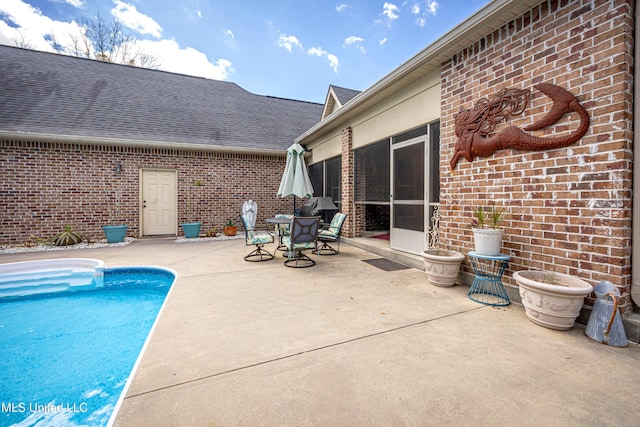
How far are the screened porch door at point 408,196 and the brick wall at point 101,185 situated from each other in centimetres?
518

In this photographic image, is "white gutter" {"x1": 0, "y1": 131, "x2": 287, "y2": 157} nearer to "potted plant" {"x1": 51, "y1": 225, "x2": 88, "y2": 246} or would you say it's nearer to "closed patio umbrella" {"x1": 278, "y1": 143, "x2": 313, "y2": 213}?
"potted plant" {"x1": 51, "y1": 225, "x2": 88, "y2": 246}

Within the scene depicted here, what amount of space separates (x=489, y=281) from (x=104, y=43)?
19.0 meters

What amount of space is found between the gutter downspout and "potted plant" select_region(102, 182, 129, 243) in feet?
30.4

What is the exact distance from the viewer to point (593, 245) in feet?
7.89

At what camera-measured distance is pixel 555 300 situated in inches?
90.7

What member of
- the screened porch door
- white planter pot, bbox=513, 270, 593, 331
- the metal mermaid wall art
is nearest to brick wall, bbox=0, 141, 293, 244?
the screened porch door

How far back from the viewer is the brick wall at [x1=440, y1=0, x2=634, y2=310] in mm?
2258

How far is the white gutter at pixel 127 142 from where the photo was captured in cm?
677

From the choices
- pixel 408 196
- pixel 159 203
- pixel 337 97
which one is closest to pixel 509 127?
pixel 408 196

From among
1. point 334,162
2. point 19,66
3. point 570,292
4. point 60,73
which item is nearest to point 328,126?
point 334,162

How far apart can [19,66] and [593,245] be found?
46.1 ft

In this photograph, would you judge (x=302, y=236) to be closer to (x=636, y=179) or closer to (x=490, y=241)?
(x=490, y=241)

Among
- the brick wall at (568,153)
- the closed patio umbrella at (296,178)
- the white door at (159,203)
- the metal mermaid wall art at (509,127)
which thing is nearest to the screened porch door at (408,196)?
the metal mermaid wall art at (509,127)

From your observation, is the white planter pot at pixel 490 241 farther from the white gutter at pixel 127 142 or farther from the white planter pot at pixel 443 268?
the white gutter at pixel 127 142
